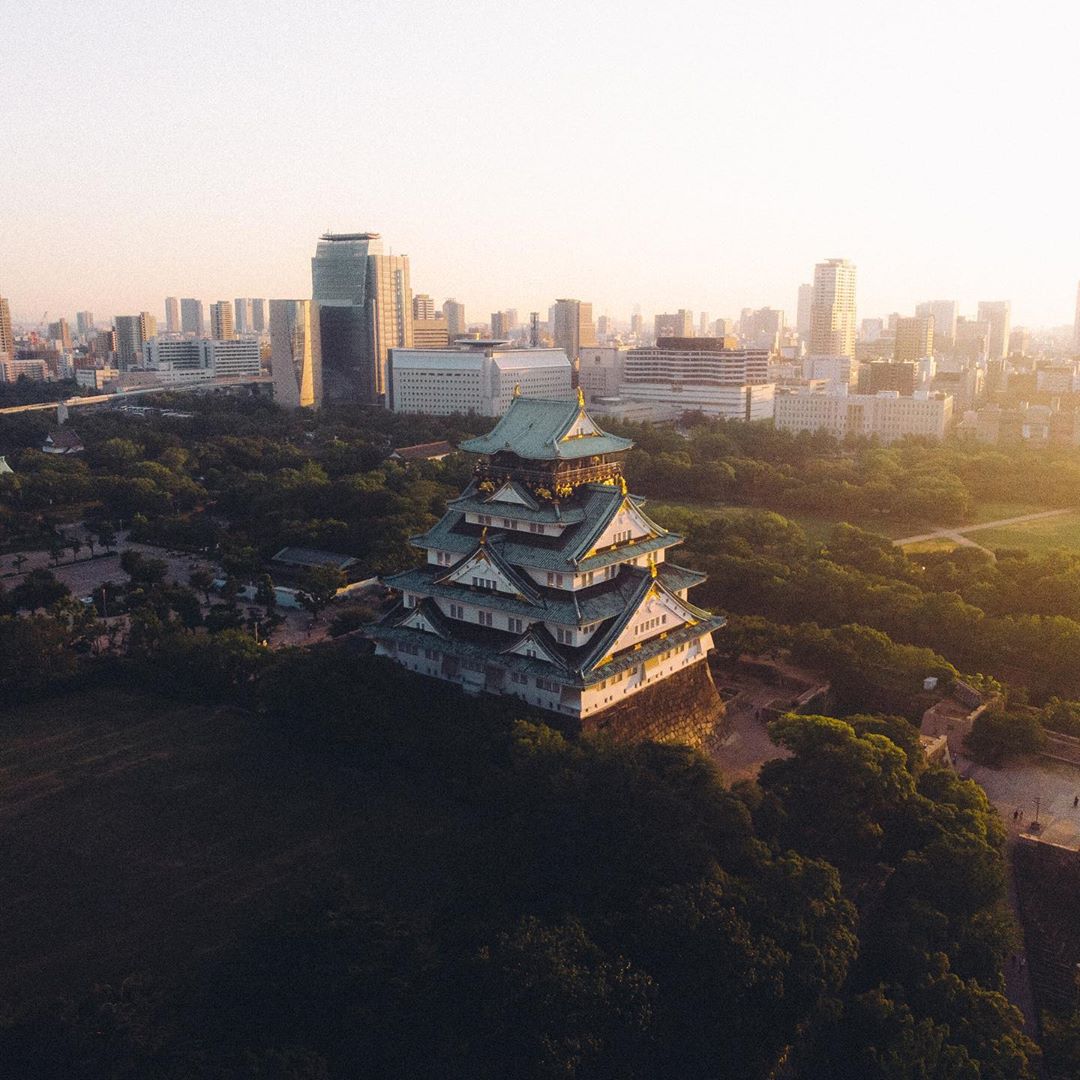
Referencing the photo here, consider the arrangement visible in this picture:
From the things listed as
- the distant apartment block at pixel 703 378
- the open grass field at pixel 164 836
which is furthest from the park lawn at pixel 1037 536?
the distant apartment block at pixel 703 378

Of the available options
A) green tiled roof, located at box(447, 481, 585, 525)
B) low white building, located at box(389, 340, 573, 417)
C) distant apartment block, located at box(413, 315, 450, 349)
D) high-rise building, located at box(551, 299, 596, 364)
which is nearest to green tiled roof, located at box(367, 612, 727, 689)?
green tiled roof, located at box(447, 481, 585, 525)

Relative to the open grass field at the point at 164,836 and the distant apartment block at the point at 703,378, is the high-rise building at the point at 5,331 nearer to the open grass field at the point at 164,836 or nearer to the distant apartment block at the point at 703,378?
the distant apartment block at the point at 703,378

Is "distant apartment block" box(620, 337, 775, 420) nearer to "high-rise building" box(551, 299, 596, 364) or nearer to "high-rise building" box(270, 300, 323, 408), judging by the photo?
"high-rise building" box(270, 300, 323, 408)

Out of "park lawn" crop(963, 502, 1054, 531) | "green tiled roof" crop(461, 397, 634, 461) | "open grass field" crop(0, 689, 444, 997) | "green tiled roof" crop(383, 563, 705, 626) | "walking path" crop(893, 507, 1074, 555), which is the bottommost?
"open grass field" crop(0, 689, 444, 997)

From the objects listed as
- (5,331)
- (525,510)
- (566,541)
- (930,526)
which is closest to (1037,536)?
(930,526)

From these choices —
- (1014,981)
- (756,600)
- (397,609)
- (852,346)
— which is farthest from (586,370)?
(1014,981)

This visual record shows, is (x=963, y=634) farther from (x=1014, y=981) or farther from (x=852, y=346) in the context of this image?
(x=852, y=346)

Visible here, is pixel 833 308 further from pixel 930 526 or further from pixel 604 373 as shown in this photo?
pixel 930 526
